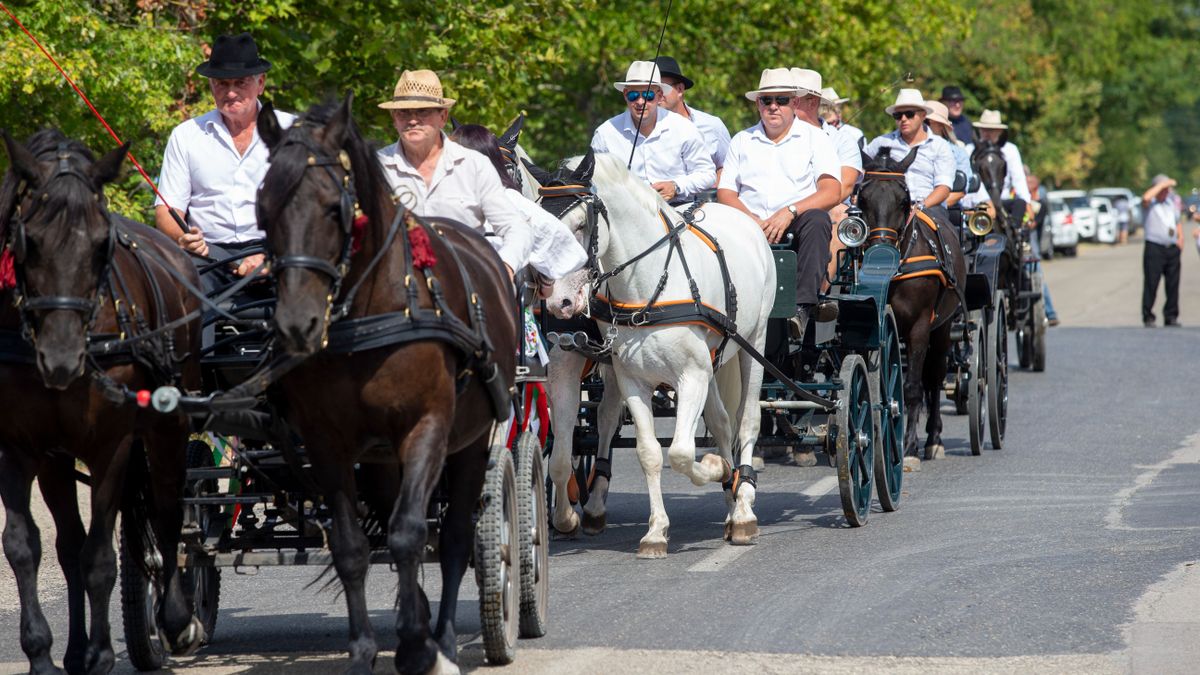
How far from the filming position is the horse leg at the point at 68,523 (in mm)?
6492

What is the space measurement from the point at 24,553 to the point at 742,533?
4.50 m

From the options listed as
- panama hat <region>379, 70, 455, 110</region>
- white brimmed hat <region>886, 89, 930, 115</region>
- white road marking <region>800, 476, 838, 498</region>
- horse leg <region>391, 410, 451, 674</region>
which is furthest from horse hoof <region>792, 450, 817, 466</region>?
horse leg <region>391, 410, 451, 674</region>

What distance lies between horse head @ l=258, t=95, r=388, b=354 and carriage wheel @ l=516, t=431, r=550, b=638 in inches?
60.7

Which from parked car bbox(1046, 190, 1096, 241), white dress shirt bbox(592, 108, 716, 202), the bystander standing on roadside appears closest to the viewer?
white dress shirt bbox(592, 108, 716, 202)

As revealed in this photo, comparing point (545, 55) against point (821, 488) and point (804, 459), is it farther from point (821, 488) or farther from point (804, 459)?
point (821, 488)

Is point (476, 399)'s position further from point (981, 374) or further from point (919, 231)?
point (981, 374)

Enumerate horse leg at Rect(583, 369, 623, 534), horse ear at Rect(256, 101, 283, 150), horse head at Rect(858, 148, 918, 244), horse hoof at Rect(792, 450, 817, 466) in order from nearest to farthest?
horse ear at Rect(256, 101, 283, 150), horse leg at Rect(583, 369, 623, 534), horse head at Rect(858, 148, 918, 244), horse hoof at Rect(792, 450, 817, 466)

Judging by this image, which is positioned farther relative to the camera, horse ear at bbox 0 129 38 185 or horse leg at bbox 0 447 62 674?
horse leg at bbox 0 447 62 674

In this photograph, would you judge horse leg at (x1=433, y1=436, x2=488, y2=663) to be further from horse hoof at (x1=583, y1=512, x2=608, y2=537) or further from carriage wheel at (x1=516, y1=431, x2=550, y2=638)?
horse hoof at (x1=583, y1=512, x2=608, y2=537)

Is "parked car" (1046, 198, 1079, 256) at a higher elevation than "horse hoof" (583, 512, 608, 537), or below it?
higher

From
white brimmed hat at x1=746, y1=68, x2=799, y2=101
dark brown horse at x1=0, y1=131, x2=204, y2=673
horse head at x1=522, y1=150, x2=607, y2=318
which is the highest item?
white brimmed hat at x1=746, y1=68, x2=799, y2=101

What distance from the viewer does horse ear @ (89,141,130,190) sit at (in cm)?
609

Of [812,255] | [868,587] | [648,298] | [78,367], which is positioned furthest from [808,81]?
[78,367]

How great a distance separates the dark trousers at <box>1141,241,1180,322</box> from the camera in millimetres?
26094
